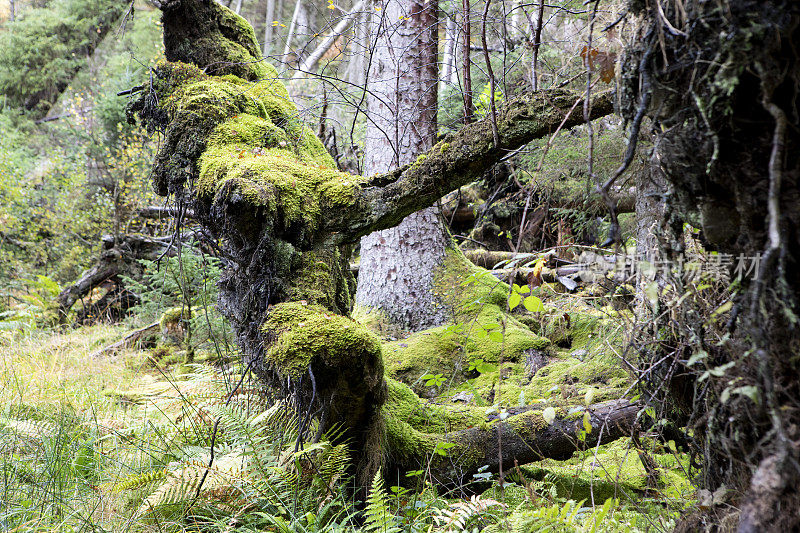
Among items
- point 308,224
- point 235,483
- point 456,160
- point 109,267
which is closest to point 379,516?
point 235,483

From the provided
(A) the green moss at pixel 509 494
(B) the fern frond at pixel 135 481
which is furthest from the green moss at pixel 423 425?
(B) the fern frond at pixel 135 481

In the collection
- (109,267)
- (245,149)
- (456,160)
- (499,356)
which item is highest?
(245,149)

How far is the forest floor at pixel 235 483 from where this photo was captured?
8.16ft

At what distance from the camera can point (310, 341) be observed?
247cm

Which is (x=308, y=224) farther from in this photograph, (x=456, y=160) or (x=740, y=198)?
(x=740, y=198)

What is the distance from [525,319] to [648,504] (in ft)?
11.1

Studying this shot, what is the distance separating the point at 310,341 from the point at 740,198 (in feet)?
6.30

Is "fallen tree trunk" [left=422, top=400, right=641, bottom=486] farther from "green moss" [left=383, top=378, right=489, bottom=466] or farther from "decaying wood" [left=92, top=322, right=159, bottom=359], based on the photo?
"decaying wood" [left=92, top=322, right=159, bottom=359]

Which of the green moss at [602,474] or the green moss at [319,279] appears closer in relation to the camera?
the green moss at [319,279]

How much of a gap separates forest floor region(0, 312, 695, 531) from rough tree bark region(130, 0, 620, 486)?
334 millimetres

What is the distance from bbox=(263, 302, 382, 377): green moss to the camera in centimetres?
244

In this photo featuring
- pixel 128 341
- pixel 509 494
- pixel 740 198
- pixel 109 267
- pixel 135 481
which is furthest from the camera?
pixel 109 267

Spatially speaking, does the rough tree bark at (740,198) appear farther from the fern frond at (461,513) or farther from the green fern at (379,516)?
the green fern at (379,516)

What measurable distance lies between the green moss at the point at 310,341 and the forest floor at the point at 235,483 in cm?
58
